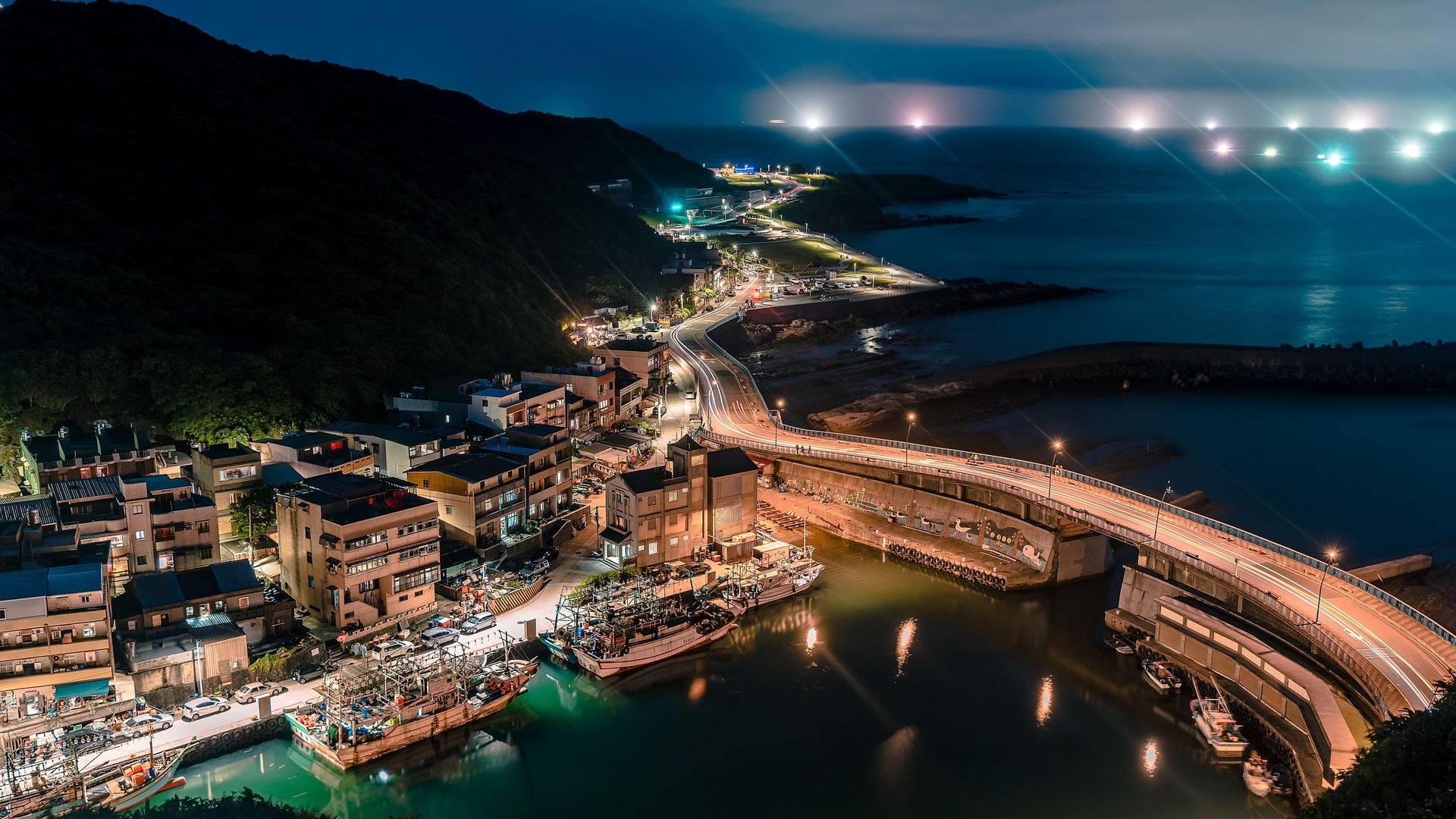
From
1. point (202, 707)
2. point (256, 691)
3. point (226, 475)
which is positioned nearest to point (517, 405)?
point (226, 475)

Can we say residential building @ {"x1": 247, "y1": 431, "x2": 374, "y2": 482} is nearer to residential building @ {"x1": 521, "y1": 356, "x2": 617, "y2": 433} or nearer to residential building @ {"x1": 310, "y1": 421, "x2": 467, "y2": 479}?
residential building @ {"x1": 310, "y1": 421, "x2": 467, "y2": 479}

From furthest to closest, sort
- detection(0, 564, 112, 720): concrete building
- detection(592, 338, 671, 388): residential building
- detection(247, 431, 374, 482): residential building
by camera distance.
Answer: detection(592, 338, 671, 388): residential building < detection(247, 431, 374, 482): residential building < detection(0, 564, 112, 720): concrete building

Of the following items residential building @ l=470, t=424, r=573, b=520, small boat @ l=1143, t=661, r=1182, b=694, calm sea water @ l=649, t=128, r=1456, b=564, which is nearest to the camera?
small boat @ l=1143, t=661, r=1182, b=694

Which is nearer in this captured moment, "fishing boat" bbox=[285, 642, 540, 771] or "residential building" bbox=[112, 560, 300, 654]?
"fishing boat" bbox=[285, 642, 540, 771]

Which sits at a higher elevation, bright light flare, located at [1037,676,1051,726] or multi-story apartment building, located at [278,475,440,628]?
multi-story apartment building, located at [278,475,440,628]

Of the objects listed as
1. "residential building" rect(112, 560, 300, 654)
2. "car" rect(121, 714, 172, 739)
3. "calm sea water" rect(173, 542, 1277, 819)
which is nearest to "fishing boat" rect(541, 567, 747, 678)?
"calm sea water" rect(173, 542, 1277, 819)

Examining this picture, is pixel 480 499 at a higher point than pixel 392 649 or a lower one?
higher

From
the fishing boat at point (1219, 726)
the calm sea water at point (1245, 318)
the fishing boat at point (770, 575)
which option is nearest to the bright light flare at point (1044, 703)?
the fishing boat at point (1219, 726)

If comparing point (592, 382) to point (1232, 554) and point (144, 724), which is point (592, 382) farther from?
point (1232, 554)
